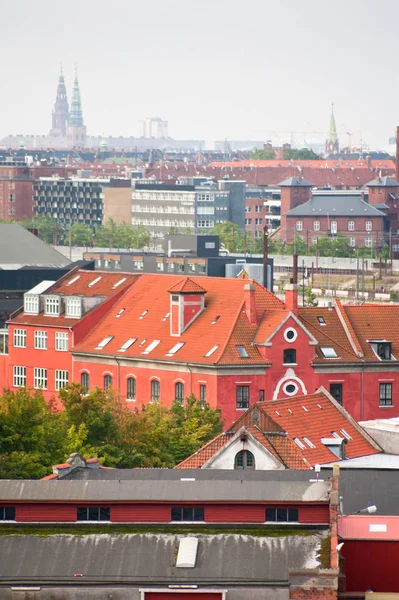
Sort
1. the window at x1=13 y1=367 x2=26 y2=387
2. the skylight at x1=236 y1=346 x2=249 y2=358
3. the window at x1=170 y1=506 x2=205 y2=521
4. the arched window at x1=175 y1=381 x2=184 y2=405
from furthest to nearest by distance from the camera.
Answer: the window at x1=13 y1=367 x2=26 y2=387 < the arched window at x1=175 y1=381 x2=184 y2=405 < the skylight at x1=236 y1=346 x2=249 y2=358 < the window at x1=170 y1=506 x2=205 y2=521

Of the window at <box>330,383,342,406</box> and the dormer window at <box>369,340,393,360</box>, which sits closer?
the window at <box>330,383,342,406</box>

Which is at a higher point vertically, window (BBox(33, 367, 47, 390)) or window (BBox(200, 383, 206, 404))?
window (BBox(200, 383, 206, 404))

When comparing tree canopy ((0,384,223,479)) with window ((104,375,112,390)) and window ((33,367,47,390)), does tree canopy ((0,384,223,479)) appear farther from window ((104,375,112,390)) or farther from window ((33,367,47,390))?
window ((33,367,47,390))

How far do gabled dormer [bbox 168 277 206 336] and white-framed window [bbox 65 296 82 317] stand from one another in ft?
26.0

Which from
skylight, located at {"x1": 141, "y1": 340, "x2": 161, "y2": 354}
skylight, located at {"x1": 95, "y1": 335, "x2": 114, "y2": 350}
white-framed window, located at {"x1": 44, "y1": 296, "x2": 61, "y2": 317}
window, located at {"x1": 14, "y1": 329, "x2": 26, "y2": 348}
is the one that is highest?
white-framed window, located at {"x1": 44, "y1": 296, "x2": 61, "y2": 317}

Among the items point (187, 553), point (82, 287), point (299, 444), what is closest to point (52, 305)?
point (82, 287)

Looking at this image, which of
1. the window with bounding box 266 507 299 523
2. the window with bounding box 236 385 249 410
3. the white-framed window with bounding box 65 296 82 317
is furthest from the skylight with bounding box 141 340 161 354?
the window with bounding box 266 507 299 523

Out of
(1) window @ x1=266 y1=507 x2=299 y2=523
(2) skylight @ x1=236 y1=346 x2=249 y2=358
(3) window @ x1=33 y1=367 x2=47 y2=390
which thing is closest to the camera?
(1) window @ x1=266 y1=507 x2=299 y2=523

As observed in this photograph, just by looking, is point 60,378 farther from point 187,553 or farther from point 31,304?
point 187,553

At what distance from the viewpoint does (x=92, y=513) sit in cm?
5688

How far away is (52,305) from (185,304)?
1180 cm

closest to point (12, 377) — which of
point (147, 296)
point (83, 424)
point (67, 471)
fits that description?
point (147, 296)

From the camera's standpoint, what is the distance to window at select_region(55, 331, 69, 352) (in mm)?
112931

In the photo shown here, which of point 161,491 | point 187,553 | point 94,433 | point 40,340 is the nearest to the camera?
point 187,553
